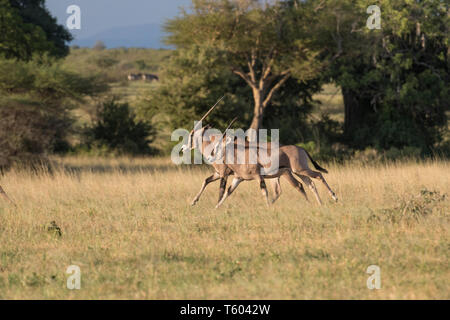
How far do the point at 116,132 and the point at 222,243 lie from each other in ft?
62.8

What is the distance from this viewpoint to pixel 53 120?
18719 millimetres

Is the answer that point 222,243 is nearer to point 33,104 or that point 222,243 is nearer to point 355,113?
point 33,104

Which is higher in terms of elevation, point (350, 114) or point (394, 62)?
point (394, 62)

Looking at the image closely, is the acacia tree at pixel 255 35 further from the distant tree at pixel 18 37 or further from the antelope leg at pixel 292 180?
the antelope leg at pixel 292 180

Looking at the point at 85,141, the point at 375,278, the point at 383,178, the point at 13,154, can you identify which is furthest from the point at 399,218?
the point at 85,141

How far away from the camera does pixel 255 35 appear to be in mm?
24969

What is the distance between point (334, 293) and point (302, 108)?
2356cm

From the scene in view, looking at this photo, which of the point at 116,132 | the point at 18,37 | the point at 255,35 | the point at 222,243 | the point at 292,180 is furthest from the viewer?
the point at 116,132

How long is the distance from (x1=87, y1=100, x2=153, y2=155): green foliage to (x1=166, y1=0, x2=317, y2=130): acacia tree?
4.04 meters

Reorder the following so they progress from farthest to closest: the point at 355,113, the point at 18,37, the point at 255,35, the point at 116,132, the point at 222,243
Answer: the point at 355,113, the point at 116,132, the point at 18,37, the point at 255,35, the point at 222,243

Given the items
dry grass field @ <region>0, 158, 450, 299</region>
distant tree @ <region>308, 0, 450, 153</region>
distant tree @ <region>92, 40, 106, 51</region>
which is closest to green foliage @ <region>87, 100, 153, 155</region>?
distant tree @ <region>308, 0, 450, 153</region>

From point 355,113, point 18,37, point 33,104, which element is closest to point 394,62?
point 355,113

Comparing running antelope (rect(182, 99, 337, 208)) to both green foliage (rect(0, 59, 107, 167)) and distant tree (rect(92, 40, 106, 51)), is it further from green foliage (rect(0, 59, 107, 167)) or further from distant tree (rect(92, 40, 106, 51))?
distant tree (rect(92, 40, 106, 51))
